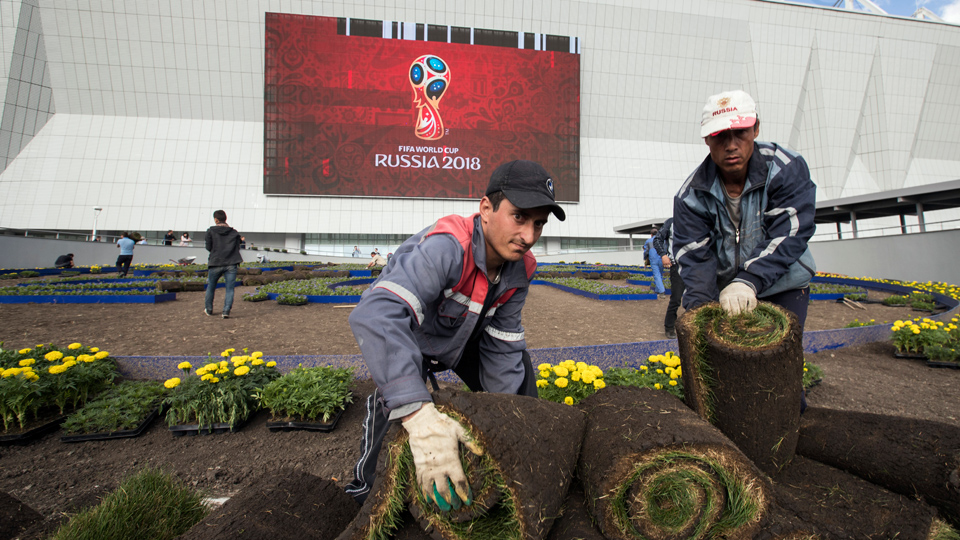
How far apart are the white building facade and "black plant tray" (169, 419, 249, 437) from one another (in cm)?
3350

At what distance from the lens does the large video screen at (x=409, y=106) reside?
3509 centimetres

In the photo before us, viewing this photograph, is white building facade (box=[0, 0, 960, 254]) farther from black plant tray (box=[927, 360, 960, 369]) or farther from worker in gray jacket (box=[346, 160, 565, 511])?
worker in gray jacket (box=[346, 160, 565, 511])

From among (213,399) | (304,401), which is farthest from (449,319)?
(213,399)

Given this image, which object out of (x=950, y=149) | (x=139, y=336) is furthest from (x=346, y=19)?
(x=950, y=149)

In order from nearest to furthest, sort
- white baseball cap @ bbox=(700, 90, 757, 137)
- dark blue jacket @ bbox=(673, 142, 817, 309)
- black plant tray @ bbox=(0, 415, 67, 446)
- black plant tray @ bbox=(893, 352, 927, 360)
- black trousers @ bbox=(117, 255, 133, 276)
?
1. white baseball cap @ bbox=(700, 90, 757, 137)
2. dark blue jacket @ bbox=(673, 142, 817, 309)
3. black plant tray @ bbox=(0, 415, 67, 446)
4. black plant tray @ bbox=(893, 352, 927, 360)
5. black trousers @ bbox=(117, 255, 133, 276)

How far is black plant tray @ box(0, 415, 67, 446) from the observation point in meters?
3.38

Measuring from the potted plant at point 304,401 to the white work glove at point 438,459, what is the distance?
2586 millimetres

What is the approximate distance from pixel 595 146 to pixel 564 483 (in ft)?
138

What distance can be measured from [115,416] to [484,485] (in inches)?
149

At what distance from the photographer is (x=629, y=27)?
39.1 metres

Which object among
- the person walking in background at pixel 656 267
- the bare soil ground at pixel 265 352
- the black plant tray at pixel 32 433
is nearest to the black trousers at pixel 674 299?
the bare soil ground at pixel 265 352

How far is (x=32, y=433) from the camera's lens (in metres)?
3.45

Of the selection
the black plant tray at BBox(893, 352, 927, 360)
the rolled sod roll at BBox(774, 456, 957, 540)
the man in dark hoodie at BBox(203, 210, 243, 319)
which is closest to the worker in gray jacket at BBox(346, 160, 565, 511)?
the rolled sod roll at BBox(774, 456, 957, 540)

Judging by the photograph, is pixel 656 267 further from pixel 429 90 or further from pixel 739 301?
pixel 429 90
